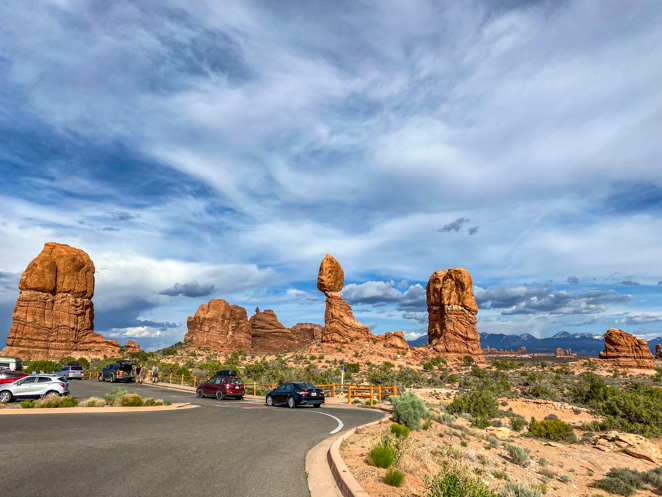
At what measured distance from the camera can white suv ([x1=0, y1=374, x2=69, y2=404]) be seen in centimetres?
1923

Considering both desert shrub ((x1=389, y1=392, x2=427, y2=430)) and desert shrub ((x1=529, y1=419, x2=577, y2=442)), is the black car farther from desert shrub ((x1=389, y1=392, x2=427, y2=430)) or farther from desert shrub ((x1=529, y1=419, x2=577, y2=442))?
desert shrub ((x1=529, y1=419, x2=577, y2=442))

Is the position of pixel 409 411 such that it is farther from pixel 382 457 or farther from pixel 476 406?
pixel 476 406

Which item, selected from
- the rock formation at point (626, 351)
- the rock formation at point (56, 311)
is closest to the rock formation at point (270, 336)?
the rock formation at point (56, 311)

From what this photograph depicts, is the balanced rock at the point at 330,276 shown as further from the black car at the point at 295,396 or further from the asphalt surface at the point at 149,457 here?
the asphalt surface at the point at 149,457

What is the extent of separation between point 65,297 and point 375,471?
8218 centimetres

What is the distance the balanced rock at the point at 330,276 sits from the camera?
202ft

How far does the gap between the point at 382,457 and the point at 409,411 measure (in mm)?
7801

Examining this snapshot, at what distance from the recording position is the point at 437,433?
14.9 meters

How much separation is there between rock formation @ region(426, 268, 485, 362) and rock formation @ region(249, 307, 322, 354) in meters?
50.5

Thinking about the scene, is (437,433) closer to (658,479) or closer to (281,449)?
(658,479)

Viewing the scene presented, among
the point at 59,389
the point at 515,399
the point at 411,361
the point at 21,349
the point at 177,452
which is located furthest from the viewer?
the point at 21,349

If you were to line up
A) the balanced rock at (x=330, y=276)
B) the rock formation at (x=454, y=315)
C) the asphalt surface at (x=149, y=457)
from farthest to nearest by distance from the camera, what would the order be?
the balanced rock at (x=330, y=276) → the rock formation at (x=454, y=315) → the asphalt surface at (x=149, y=457)

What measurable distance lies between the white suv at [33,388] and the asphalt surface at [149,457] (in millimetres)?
7931

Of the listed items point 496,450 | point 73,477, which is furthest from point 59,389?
point 496,450
